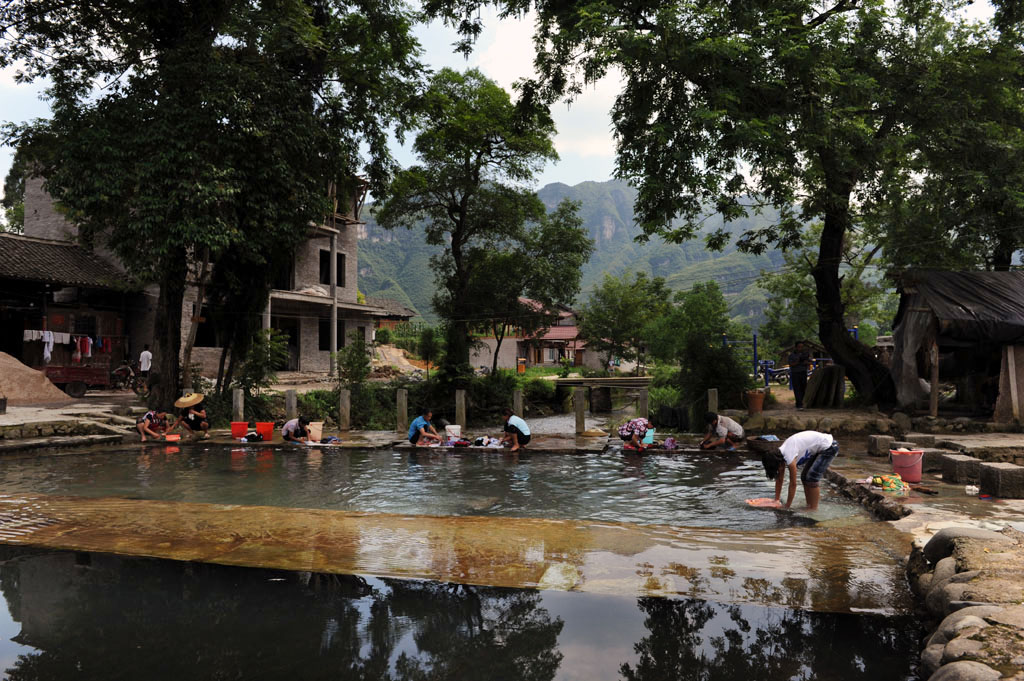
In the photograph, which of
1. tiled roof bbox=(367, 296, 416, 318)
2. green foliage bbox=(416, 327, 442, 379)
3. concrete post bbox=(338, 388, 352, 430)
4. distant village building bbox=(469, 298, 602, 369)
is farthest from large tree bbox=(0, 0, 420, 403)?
distant village building bbox=(469, 298, 602, 369)

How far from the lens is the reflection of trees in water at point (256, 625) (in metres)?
4.34

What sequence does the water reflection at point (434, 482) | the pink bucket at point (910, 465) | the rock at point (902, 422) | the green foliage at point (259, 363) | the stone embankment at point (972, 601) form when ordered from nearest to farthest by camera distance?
the stone embankment at point (972, 601), the water reflection at point (434, 482), the pink bucket at point (910, 465), the rock at point (902, 422), the green foliage at point (259, 363)

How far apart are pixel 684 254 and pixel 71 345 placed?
12169 cm

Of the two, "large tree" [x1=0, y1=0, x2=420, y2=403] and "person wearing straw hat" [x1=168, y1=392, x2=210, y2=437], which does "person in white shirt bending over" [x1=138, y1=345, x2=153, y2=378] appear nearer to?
"large tree" [x1=0, y1=0, x2=420, y2=403]

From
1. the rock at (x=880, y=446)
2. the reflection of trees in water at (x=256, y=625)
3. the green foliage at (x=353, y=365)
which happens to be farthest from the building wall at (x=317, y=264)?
the reflection of trees in water at (x=256, y=625)

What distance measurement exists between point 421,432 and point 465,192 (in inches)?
625

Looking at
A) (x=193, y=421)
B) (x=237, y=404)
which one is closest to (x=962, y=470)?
(x=193, y=421)

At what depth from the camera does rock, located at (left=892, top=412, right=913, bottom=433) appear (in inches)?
575

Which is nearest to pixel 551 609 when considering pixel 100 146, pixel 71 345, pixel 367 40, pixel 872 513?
pixel 872 513

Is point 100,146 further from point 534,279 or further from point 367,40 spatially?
point 534,279

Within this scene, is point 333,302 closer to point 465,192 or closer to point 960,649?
point 465,192

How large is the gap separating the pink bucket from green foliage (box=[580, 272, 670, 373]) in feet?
102

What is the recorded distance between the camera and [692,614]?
504 centimetres

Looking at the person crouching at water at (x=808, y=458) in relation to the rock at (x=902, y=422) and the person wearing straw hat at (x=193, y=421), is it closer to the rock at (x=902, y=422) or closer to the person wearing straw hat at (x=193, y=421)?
the rock at (x=902, y=422)
